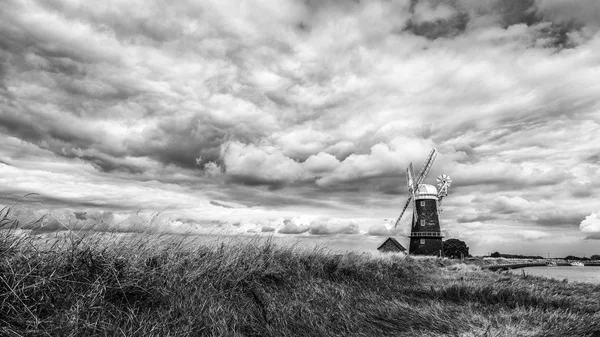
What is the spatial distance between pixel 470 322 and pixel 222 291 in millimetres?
4926

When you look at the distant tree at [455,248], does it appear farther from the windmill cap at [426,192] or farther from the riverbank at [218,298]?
the riverbank at [218,298]

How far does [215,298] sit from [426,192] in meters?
54.5

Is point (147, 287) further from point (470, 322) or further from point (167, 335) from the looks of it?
point (470, 322)

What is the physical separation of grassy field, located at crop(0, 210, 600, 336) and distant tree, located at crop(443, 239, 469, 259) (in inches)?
2653

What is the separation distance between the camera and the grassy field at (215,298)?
155 inches

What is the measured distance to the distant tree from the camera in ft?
234

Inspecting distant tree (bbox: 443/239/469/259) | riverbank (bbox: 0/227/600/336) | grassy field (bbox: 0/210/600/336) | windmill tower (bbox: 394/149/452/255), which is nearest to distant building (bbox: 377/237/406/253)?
windmill tower (bbox: 394/149/452/255)

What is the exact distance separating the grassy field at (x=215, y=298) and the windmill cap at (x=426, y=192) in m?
47.2

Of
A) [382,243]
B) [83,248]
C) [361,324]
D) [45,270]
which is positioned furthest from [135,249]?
[382,243]

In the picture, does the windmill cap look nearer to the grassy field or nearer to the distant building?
the distant building

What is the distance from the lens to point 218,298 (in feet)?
19.2

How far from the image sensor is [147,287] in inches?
196

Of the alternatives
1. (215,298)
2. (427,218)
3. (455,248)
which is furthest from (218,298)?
(455,248)

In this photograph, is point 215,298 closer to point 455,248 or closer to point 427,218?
point 427,218
